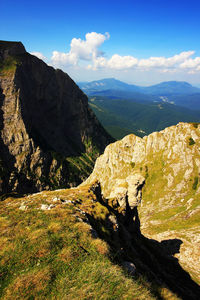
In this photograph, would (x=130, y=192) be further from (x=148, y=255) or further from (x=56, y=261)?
(x=56, y=261)

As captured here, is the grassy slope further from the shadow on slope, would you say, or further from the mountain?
the shadow on slope

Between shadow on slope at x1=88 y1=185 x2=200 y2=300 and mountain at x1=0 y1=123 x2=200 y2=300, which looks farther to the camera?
shadow on slope at x1=88 y1=185 x2=200 y2=300

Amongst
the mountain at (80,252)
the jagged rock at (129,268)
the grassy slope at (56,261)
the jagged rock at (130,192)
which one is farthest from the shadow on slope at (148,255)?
the grassy slope at (56,261)

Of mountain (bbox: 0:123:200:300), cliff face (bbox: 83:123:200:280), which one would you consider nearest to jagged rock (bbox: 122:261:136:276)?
mountain (bbox: 0:123:200:300)

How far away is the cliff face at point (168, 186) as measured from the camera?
67438 millimetres

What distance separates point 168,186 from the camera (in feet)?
461

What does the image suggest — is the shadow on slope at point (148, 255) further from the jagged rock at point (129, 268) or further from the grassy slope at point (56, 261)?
the grassy slope at point (56, 261)

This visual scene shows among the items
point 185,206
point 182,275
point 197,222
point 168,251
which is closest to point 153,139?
point 185,206

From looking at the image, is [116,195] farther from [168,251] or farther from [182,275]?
Result: [168,251]

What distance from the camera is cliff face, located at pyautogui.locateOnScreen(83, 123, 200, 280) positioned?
67.4 meters

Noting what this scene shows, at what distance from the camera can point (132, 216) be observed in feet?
201

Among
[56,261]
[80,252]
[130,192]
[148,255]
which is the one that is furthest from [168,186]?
[56,261]

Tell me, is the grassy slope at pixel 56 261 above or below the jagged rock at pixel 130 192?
above

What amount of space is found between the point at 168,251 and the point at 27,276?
239 ft
